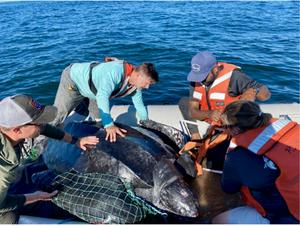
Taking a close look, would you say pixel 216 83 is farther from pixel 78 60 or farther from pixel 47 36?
pixel 47 36

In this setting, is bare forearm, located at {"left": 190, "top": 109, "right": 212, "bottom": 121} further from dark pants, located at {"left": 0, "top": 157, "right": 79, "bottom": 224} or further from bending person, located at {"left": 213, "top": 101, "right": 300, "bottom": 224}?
dark pants, located at {"left": 0, "top": 157, "right": 79, "bottom": 224}

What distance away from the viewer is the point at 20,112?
2.72 metres

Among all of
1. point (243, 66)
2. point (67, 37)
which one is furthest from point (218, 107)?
point (67, 37)

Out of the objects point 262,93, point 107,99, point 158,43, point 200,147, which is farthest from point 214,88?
point 158,43

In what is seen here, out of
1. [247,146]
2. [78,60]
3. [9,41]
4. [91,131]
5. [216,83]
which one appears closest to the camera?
[247,146]

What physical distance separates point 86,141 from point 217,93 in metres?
1.80

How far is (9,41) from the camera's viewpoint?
12945 mm

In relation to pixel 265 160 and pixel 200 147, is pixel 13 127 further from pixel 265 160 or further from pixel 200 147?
pixel 200 147

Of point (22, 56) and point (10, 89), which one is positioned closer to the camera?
point (10, 89)

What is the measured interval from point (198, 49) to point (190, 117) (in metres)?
6.36

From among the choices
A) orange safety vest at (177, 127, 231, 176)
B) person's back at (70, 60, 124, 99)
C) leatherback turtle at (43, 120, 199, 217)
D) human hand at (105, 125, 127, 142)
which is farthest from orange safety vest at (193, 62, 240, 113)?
human hand at (105, 125, 127, 142)

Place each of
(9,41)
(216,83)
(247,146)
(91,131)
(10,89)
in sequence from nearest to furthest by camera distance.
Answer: (247,146), (91,131), (216,83), (10,89), (9,41)

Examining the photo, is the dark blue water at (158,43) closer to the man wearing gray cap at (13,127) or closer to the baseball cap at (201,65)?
the baseball cap at (201,65)

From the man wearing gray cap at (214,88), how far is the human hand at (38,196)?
1794 millimetres
